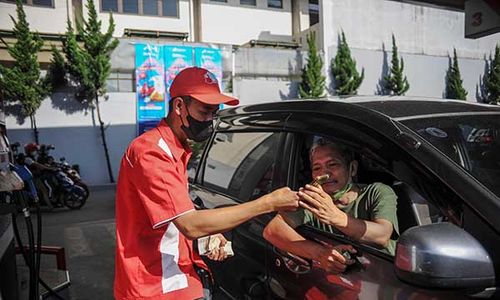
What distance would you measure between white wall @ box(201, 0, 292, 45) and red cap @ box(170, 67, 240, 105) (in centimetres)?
1818

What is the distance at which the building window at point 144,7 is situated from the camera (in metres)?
18.1

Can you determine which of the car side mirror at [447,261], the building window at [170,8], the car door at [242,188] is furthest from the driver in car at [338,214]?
the building window at [170,8]

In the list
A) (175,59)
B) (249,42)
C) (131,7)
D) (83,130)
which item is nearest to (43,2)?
(131,7)

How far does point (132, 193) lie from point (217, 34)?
18854 mm

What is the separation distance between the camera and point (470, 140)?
1.84 m

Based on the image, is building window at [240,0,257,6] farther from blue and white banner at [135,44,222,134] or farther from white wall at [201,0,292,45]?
blue and white banner at [135,44,222,134]

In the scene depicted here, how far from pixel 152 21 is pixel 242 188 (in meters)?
17.4

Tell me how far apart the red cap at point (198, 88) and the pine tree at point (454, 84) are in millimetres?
21239

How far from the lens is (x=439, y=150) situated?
5.31ft

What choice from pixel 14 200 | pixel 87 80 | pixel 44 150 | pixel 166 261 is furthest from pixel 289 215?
pixel 87 80

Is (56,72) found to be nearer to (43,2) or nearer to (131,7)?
(43,2)

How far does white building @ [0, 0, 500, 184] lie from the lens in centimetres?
1419

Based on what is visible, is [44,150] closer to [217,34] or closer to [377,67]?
[217,34]

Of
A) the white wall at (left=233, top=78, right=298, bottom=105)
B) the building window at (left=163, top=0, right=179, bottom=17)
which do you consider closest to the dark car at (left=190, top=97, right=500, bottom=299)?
the white wall at (left=233, top=78, right=298, bottom=105)
